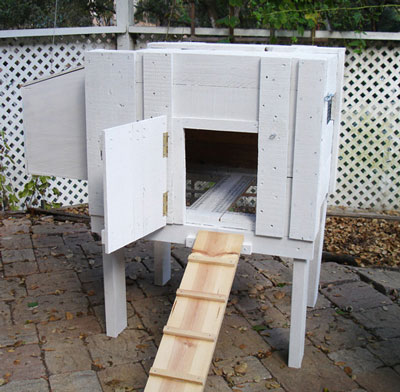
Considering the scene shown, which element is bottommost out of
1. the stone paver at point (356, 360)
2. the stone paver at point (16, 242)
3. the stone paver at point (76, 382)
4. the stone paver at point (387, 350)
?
the stone paver at point (387, 350)

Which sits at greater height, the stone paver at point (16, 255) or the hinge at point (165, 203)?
the hinge at point (165, 203)

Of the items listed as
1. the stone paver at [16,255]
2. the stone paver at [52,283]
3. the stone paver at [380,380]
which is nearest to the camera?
the stone paver at [380,380]

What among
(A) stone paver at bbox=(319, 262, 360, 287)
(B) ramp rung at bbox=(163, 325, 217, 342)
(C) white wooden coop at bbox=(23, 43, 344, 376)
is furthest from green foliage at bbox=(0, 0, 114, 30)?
(B) ramp rung at bbox=(163, 325, 217, 342)

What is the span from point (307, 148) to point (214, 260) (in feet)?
2.48

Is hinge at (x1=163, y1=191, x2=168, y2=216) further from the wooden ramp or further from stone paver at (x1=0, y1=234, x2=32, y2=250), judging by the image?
stone paver at (x1=0, y1=234, x2=32, y2=250)

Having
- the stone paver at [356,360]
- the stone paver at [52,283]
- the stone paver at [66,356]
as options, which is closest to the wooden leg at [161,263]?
the stone paver at [52,283]

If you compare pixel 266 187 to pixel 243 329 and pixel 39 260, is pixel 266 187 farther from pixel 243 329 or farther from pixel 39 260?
pixel 39 260

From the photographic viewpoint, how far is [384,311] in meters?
4.09

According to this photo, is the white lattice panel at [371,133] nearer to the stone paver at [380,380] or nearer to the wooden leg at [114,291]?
the stone paver at [380,380]

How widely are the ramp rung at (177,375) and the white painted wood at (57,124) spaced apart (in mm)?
1248

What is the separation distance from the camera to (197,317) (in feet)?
9.56

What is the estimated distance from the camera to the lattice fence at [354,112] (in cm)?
614

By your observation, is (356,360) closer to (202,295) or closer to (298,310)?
(298,310)

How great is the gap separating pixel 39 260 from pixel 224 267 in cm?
230
